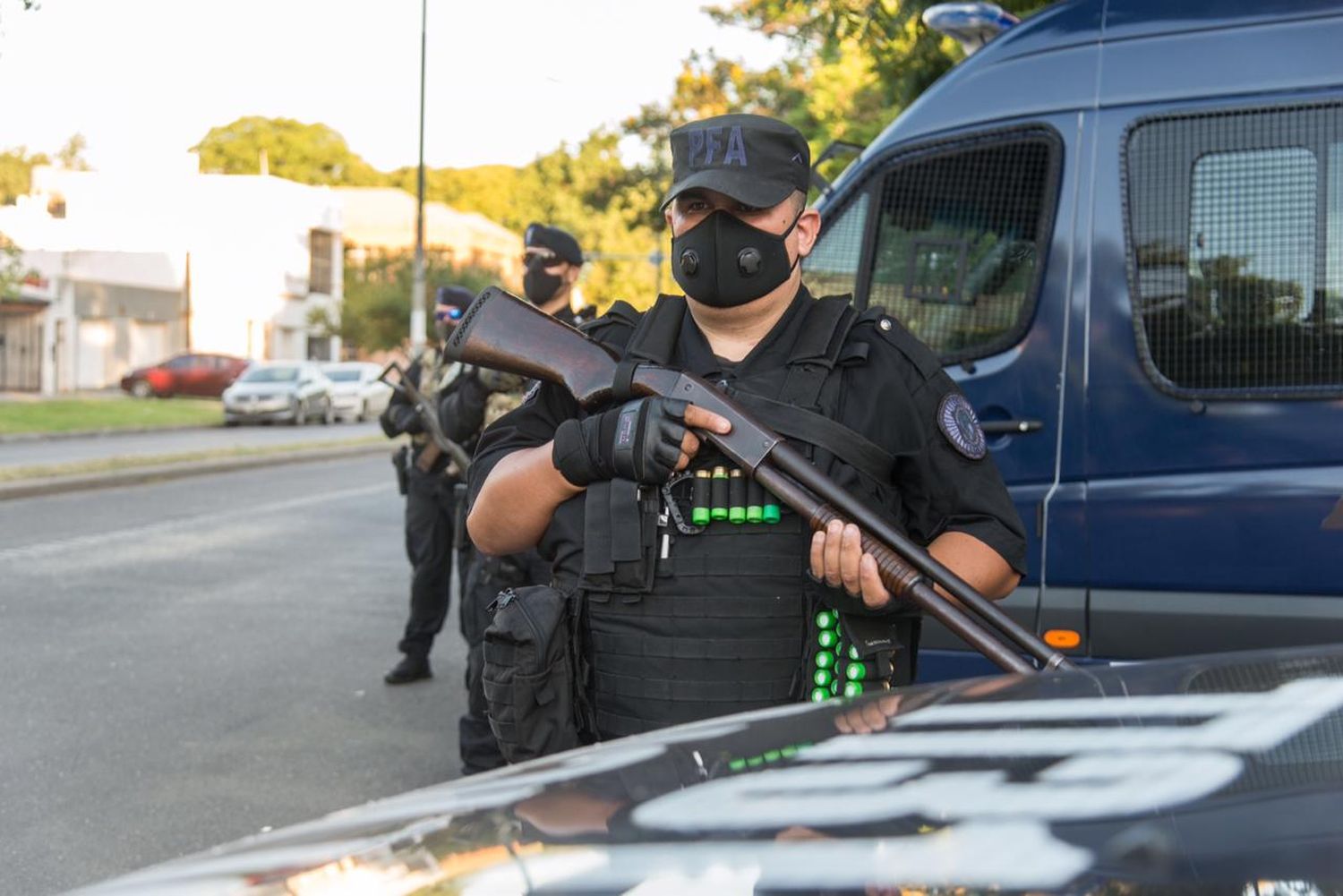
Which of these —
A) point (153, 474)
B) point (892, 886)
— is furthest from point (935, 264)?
point (153, 474)

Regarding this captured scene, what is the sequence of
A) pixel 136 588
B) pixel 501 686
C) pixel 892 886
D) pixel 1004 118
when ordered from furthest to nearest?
1. pixel 136 588
2. pixel 1004 118
3. pixel 501 686
4. pixel 892 886

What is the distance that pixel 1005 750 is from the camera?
4.45ft

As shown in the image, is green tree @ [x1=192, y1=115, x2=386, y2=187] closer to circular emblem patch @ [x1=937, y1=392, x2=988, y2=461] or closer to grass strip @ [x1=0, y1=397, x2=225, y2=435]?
grass strip @ [x1=0, y1=397, x2=225, y2=435]

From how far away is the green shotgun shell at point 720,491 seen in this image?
102 inches

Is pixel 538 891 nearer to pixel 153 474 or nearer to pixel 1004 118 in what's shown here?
pixel 1004 118

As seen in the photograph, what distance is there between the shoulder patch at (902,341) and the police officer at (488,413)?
7.57 feet

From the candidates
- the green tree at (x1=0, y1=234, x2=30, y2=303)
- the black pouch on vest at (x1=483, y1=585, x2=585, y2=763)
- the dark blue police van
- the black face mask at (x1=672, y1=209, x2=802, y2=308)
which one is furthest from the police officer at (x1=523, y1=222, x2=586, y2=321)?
the green tree at (x1=0, y1=234, x2=30, y2=303)

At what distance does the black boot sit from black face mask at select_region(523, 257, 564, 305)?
211cm

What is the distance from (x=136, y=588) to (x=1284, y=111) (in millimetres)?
7266

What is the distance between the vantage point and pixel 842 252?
4.31 meters

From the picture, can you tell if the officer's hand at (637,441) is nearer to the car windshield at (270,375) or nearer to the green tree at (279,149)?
the car windshield at (270,375)

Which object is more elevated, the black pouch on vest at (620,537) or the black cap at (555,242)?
the black cap at (555,242)

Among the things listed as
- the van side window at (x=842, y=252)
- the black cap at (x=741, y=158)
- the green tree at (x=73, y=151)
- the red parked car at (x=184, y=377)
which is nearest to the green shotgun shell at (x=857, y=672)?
the black cap at (x=741, y=158)

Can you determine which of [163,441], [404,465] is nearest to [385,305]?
[163,441]
